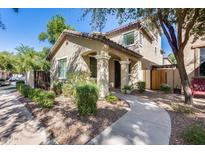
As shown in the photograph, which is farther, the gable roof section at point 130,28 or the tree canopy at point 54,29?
the tree canopy at point 54,29

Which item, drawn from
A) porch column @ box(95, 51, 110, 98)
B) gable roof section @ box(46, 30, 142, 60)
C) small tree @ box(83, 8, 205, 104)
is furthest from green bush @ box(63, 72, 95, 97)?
small tree @ box(83, 8, 205, 104)

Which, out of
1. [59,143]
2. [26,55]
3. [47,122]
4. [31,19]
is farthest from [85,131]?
[26,55]

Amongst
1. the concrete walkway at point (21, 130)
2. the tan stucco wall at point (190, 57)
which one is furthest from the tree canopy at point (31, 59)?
the tan stucco wall at point (190, 57)

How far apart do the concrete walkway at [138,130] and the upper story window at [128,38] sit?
9.58 metres

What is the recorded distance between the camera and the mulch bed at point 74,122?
15.3 ft

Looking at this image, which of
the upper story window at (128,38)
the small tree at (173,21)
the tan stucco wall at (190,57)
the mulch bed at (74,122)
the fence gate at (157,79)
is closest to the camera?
the mulch bed at (74,122)

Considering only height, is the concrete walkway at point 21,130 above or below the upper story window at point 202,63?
below

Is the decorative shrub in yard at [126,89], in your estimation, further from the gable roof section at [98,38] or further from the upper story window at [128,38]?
the upper story window at [128,38]

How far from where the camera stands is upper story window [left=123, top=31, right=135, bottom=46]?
15092 mm

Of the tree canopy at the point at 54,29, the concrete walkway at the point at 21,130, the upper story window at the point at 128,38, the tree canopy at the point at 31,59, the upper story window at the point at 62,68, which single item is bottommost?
the concrete walkway at the point at 21,130

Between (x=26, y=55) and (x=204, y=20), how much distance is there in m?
18.8

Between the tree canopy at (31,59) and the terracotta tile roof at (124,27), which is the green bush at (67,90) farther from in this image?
the tree canopy at (31,59)

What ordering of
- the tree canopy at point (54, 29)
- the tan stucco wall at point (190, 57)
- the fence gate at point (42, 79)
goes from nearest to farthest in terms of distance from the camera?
the tan stucco wall at point (190, 57)
the fence gate at point (42, 79)
the tree canopy at point (54, 29)
